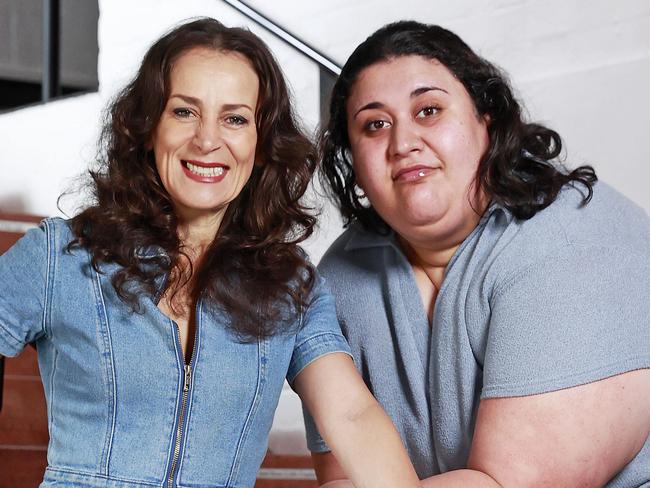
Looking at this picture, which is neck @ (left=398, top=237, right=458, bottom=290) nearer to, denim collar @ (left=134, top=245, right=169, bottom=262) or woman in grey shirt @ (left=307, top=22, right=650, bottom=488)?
woman in grey shirt @ (left=307, top=22, right=650, bottom=488)

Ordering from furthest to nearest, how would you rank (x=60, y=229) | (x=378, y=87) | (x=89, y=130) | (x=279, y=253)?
(x=89, y=130), (x=378, y=87), (x=279, y=253), (x=60, y=229)

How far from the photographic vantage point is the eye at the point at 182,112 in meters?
1.50

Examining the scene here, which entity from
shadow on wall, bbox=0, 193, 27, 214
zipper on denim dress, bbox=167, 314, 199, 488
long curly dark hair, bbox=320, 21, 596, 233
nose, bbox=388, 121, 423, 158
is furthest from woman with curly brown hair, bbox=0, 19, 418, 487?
shadow on wall, bbox=0, 193, 27, 214

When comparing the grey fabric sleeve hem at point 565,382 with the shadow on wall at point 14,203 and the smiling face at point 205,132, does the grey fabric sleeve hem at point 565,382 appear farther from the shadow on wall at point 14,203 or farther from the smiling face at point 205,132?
the shadow on wall at point 14,203

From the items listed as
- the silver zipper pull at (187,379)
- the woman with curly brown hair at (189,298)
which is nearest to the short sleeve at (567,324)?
the woman with curly brown hair at (189,298)

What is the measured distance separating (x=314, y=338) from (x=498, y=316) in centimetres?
31

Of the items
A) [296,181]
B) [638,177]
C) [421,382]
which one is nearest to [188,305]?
[296,181]

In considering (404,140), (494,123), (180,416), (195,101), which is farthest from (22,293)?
(494,123)

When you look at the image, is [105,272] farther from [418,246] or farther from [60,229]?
[418,246]

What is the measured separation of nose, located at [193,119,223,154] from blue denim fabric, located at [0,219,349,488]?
0.76ft

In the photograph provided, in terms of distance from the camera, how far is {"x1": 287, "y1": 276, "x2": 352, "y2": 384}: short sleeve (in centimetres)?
154

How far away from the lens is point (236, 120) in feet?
5.02

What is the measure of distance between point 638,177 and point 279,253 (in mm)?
1423

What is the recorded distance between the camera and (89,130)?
346 centimetres
